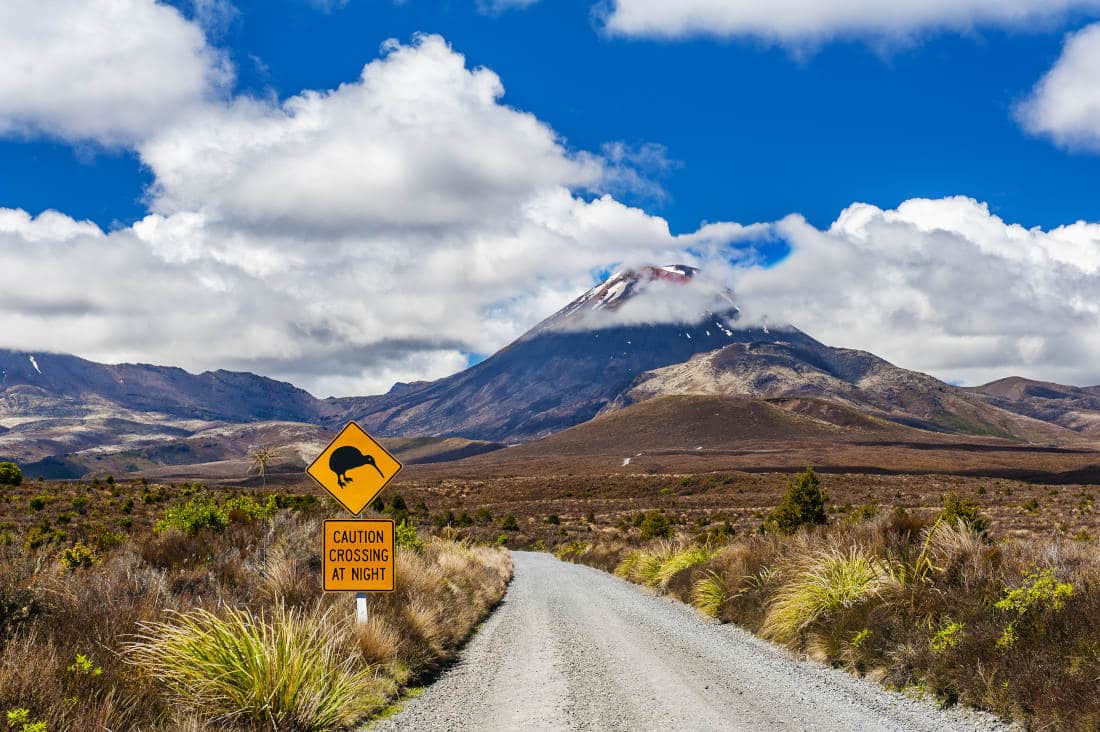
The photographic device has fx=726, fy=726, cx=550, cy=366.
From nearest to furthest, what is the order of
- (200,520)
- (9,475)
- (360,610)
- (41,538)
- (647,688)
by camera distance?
(647,688)
(360,610)
(200,520)
(41,538)
(9,475)

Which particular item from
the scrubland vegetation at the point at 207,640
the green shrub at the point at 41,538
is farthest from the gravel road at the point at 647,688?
the green shrub at the point at 41,538

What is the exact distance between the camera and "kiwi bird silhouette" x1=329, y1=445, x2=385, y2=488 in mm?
9695

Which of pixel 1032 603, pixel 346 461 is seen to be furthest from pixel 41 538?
pixel 1032 603

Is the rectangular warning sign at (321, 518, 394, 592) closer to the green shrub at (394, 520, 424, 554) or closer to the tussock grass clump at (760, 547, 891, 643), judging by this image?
the tussock grass clump at (760, 547, 891, 643)

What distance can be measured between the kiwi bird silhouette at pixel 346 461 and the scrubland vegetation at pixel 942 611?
22.3 ft

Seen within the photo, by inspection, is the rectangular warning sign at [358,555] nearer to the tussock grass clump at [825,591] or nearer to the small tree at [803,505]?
the tussock grass clump at [825,591]

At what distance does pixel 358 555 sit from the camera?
372 inches

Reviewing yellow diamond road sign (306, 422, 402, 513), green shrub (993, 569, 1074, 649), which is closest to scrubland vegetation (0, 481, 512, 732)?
yellow diamond road sign (306, 422, 402, 513)

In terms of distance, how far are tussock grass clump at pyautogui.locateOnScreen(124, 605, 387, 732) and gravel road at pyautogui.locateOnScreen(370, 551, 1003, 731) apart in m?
0.78

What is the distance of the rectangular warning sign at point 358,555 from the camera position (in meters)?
9.33

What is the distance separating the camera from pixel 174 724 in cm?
572

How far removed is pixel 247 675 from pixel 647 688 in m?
4.56

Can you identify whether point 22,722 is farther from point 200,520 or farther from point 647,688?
point 200,520

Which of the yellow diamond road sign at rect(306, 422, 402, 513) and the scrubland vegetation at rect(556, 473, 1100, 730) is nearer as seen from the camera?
the scrubland vegetation at rect(556, 473, 1100, 730)
